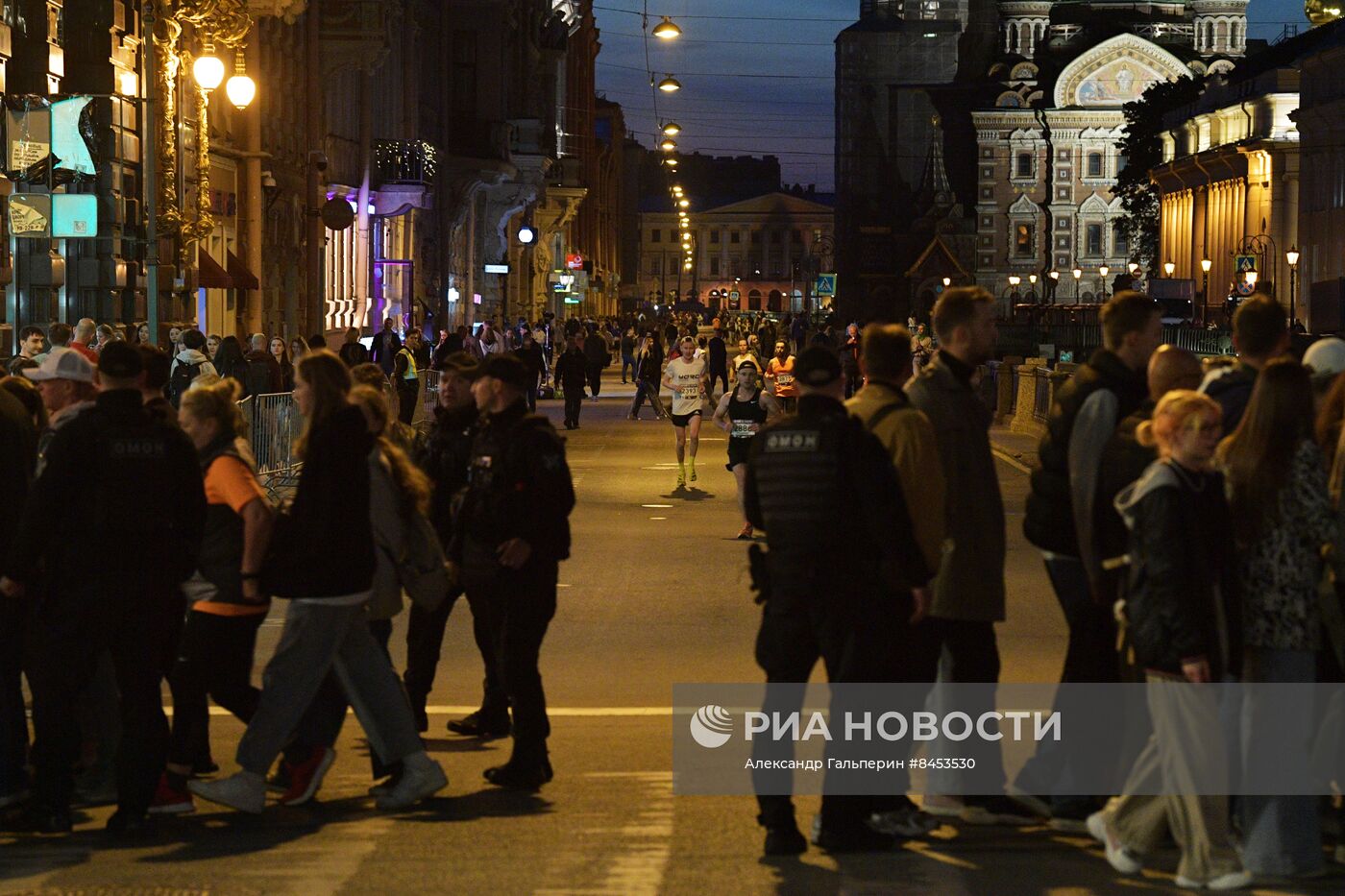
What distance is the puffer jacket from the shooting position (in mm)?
6684

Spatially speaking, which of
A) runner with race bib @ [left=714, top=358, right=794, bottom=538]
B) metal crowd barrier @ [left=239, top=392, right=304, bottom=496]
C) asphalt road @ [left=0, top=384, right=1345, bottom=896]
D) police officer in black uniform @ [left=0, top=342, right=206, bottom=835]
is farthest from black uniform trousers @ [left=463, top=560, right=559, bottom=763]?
metal crowd barrier @ [left=239, top=392, right=304, bottom=496]

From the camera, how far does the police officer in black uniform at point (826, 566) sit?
7129 millimetres

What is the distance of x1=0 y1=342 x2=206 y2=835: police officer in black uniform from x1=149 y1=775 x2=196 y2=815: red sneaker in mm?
239

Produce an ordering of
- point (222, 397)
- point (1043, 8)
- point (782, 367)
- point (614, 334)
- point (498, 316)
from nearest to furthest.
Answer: point (222, 397)
point (782, 367)
point (498, 316)
point (614, 334)
point (1043, 8)

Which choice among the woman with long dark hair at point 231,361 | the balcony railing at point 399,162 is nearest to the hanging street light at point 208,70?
the woman with long dark hair at point 231,361

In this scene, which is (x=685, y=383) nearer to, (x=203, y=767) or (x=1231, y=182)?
(x=203, y=767)

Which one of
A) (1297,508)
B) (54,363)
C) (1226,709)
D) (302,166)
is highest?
(302,166)

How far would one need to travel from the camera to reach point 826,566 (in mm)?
7152

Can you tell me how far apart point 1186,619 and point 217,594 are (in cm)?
369

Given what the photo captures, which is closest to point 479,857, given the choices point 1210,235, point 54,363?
point 54,363

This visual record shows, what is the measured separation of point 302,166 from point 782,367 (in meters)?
17.9

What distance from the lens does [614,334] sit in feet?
293

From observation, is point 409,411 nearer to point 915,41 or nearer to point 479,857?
point 479,857

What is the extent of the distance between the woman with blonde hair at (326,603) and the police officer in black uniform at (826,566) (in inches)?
59.3
